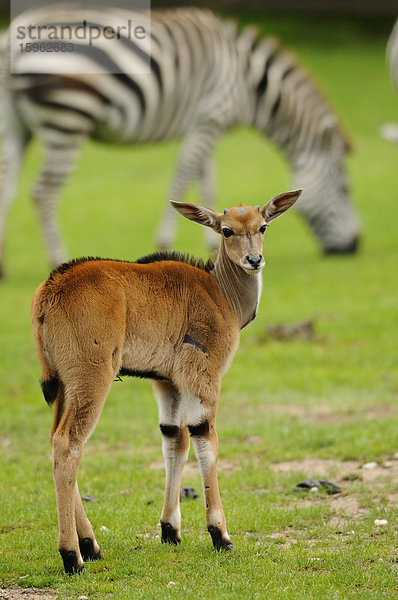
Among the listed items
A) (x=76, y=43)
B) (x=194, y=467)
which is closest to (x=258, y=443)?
(x=194, y=467)

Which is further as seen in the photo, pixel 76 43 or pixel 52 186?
pixel 52 186

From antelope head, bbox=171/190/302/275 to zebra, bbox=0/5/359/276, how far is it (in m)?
9.64

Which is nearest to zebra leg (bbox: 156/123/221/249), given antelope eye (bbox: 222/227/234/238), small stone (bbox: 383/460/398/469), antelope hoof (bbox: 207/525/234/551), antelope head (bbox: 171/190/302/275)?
small stone (bbox: 383/460/398/469)

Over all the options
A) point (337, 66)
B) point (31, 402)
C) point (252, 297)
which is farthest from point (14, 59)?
point (337, 66)

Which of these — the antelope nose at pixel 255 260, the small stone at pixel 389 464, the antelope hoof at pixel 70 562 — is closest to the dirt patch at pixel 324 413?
the small stone at pixel 389 464

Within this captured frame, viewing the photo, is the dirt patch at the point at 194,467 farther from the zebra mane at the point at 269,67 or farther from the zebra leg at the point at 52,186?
the zebra mane at the point at 269,67

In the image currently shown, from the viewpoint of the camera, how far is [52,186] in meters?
15.8

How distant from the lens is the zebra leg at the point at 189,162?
16.9m

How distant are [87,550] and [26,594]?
22.3 inches

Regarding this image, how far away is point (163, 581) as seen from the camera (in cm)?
563

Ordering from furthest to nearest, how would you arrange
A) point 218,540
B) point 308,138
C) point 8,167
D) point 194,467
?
1. point 308,138
2. point 8,167
3. point 194,467
4. point 218,540

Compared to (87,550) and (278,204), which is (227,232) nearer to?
(278,204)

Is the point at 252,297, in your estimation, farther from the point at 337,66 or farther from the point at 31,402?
the point at 337,66

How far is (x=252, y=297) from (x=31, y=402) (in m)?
5.14
